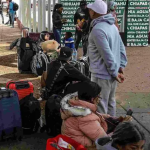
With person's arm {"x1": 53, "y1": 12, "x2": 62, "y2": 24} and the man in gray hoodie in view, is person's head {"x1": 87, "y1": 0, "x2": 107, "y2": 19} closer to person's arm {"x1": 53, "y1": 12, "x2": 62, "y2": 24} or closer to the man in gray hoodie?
the man in gray hoodie

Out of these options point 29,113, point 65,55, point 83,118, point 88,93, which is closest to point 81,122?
point 83,118

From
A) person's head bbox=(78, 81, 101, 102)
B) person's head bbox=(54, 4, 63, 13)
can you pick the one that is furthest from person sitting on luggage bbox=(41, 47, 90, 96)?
person's head bbox=(54, 4, 63, 13)

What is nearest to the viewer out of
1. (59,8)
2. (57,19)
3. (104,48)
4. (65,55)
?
(104,48)

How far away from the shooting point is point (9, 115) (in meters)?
4.74

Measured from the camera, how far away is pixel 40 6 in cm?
1399

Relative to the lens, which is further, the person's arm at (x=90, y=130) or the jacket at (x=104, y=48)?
the jacket at (x=104, y=48)

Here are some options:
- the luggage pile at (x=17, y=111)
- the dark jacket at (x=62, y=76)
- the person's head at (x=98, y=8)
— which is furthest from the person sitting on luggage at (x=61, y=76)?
the person's head at (x=98, y=8)

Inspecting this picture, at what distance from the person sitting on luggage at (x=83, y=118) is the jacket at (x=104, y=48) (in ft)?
1.87

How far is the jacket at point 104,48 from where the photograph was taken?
4.55 meters

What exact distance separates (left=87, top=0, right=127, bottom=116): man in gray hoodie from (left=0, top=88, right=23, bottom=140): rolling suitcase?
1040 millimetres

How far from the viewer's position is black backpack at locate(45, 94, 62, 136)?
4.98 m

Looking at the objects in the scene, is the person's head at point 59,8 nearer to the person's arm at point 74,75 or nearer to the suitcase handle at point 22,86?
the person's arm at point 74,75

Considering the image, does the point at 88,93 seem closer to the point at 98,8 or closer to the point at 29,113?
the point at 98,8

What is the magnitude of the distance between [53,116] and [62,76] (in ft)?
2.39
